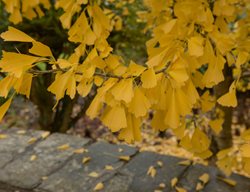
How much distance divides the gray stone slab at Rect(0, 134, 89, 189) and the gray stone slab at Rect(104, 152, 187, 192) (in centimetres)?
36

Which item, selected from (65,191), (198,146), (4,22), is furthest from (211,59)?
(4,22)

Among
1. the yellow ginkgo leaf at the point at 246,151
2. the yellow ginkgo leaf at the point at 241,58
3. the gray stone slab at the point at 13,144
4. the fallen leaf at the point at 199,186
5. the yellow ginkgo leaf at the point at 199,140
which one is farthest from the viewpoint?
the gray stone slab at the point at 13,144

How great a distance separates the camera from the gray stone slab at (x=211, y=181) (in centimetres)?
208

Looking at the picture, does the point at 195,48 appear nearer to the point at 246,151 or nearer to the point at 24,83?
the point at 246,151

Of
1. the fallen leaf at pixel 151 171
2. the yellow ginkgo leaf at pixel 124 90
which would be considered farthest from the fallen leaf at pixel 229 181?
the yellow ginkgo leaf at pixel 124 90

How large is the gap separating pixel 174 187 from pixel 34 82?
1983mm

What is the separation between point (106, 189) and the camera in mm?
2104

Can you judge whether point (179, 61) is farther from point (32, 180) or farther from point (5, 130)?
point (5, 130)

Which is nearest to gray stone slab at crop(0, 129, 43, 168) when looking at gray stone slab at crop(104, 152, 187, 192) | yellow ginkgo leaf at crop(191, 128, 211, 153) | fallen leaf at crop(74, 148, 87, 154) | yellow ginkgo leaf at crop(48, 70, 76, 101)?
fallen leaf at crop(74, 148, 87, 154)

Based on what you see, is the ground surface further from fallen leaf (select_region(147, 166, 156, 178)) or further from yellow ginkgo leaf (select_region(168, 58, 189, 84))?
yellow ginkgo leaf (select_region(168, 58, 189, 84))

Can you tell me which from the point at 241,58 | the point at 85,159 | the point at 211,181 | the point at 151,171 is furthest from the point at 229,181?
the point at 241,58

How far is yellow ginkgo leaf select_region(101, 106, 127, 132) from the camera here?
1.08 meters

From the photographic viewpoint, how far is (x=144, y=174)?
2232 millimetres

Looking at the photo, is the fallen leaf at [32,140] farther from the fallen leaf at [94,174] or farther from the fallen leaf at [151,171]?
the fallen leaf at [151,171]
